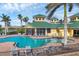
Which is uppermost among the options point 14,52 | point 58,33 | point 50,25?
point 50,25

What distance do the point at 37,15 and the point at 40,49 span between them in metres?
0.45

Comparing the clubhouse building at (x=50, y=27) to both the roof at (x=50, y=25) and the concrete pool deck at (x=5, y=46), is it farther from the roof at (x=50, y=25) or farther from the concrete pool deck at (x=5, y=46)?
the concrete pool deck at (x=5, y=46)

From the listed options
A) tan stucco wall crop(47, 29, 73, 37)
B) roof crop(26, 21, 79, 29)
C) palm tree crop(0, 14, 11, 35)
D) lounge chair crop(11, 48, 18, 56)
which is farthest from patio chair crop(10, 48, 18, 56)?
tan stucco wall crop(47, 29, 73, 37)

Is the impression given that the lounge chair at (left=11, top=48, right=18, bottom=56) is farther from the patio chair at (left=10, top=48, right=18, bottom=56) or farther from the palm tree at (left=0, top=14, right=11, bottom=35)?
the palm tree at (left=0, top=14, right=11, bottom=35)

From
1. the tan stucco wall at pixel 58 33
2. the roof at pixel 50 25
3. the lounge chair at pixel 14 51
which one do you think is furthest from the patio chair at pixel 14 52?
the tan stucco wall at pixel 58 33

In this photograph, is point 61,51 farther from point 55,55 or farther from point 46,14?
point 46,14

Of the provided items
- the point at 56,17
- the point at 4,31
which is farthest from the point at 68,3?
the point at 4,31

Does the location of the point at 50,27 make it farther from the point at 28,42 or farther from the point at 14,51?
the point at 14,51

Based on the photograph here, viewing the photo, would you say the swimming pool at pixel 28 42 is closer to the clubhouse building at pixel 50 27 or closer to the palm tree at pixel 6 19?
the clubhouse building at pixel 50 27

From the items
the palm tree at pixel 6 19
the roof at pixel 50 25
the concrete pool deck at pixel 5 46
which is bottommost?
the concrete pool deck at pixel 5 46

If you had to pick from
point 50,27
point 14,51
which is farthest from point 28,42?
point 50,27

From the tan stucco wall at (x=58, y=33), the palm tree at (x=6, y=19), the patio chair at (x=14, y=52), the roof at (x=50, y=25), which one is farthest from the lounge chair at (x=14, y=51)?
the tan stucco wall at (x=58, y=33)

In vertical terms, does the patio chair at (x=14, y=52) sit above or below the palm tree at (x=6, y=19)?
below

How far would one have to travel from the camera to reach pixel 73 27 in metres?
4.27
